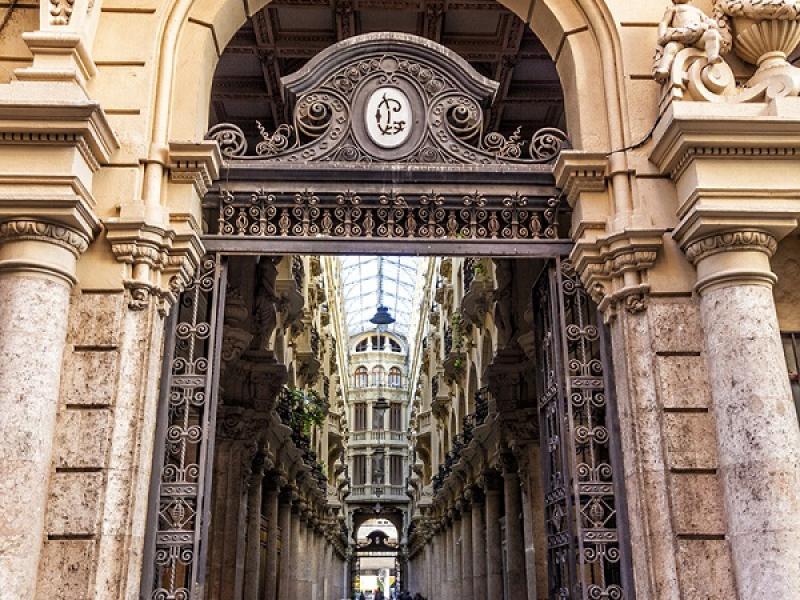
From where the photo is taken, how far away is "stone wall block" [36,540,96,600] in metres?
6.21

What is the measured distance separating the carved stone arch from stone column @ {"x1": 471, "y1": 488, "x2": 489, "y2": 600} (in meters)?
15.9

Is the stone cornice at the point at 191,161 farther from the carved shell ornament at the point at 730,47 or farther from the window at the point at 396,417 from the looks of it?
the window at the point at 396,417

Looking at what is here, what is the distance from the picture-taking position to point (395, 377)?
68.3 meters

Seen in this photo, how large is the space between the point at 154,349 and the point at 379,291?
5665 cm

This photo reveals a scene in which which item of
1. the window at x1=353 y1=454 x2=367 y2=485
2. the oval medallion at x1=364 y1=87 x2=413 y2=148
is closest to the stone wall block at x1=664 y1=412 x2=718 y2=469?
the oval medallion at x1=364 y1=87 x2=413 y2=148

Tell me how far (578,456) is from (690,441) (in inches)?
56.4

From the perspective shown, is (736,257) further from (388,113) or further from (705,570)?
(388,113)

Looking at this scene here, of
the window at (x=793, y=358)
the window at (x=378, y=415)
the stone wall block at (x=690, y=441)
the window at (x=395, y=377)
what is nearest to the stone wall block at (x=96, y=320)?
the stone wall block at (x=690, y=441)

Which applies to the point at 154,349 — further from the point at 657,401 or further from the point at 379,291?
the point at 379,291

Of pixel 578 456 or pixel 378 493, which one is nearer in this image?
pixel 578 456

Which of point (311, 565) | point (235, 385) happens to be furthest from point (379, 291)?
point (235, 385)

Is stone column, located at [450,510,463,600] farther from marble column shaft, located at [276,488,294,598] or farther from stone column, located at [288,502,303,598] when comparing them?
marble column shaft, located at [276,488,294,598]

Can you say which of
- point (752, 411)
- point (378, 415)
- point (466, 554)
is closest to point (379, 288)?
point (378, 415)

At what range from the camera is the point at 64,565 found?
20.6 feet
